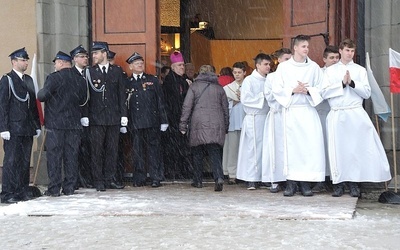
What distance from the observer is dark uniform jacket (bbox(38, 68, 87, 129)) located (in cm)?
1017

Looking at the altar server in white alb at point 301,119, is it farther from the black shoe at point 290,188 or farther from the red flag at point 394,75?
the red flag at point 394,75

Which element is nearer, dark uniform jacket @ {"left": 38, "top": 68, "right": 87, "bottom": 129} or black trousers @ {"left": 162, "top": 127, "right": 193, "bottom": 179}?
dark uniform jacket @ {"left": 38, "top": 68, "right": 87, "bottom": 129}

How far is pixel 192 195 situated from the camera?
9.99 meters

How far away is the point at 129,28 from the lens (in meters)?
12.0

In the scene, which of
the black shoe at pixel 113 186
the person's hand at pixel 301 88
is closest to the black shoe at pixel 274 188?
the person's hand at pixel 301 88

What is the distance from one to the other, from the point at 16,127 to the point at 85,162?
5.07 ft

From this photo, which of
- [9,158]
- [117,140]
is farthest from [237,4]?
[9,158]

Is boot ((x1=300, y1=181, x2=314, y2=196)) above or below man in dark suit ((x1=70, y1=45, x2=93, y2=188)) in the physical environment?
below

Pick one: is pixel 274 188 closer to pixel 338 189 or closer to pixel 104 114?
pixel 338 189

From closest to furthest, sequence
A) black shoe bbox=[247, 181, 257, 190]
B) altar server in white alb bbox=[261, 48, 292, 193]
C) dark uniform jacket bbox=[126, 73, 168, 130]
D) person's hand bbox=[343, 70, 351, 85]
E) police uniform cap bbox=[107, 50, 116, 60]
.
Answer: person's hand bbox=[343, 70, 351, 85] → altar server in white alb bbox=[261, 48, 292, 193] → black shoe bbox=[247, 181, 257, 190] → dark uniform jacket bbox=[126, 73, 168, 130] → police uniform cap bbox=[107, 50, 116, 60]

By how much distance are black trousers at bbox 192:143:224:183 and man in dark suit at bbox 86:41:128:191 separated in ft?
3.59

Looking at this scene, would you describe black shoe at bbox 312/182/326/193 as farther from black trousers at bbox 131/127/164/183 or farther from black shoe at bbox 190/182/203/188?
black trousers at bbox 131/127/164/183

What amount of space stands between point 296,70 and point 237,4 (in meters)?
11.0

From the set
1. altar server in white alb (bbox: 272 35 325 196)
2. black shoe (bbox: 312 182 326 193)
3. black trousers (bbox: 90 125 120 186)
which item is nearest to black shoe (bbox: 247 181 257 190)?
black shoe (bbox: 312 182 326 193)
